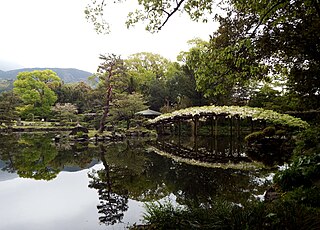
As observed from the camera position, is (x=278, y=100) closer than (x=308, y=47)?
No

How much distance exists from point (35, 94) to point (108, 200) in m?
31.5

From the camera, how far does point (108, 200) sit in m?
5.27

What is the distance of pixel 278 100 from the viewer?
63.4ft

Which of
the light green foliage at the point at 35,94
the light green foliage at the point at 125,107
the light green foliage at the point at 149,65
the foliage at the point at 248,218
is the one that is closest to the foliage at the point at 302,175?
the foliage at the point at 248,218

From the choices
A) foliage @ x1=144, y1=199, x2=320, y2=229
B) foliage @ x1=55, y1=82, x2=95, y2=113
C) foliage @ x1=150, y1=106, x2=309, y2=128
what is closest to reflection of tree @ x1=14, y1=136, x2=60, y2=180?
foliage @ x1=144, y1=199, x2=320, y2=229

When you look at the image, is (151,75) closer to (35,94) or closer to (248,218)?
(35,94)

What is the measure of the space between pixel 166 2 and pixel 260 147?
9.45m

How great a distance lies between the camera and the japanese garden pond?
4500 millimetres

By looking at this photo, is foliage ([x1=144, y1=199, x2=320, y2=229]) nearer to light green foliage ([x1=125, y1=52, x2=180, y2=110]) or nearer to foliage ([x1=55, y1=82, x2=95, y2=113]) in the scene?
light green foliage ([x1=125, y1=52, x2=180, y2=110])

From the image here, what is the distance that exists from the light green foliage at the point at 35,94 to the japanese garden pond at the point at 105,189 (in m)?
24.6

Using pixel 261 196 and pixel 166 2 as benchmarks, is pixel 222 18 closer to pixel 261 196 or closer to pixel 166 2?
pixel 166 2

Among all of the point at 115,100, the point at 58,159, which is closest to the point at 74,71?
the point at 115,100

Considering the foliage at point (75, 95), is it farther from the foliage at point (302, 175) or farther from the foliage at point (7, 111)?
the foliage at point (302, 175)

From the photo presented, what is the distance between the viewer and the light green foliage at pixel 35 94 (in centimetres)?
3259
